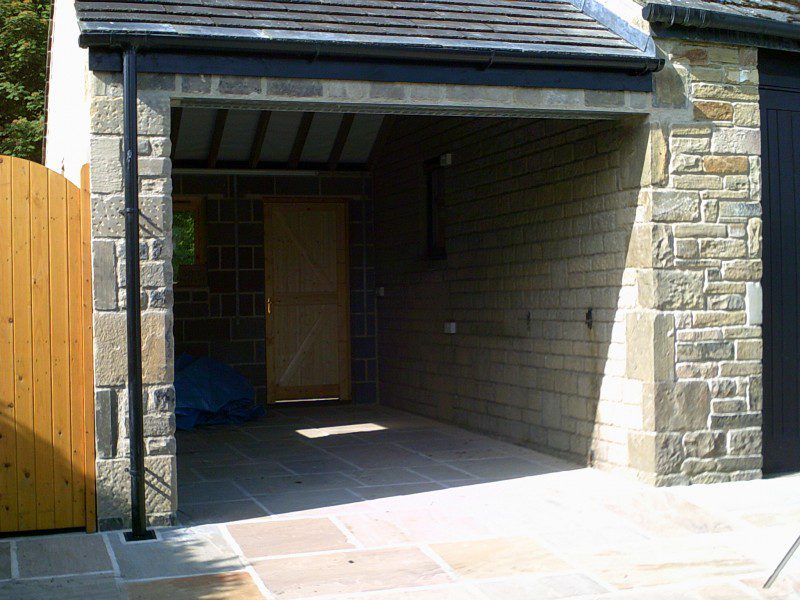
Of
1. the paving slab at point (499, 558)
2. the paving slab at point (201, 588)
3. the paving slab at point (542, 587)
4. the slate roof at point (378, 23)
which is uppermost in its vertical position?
the slate roof at point (378, 23)

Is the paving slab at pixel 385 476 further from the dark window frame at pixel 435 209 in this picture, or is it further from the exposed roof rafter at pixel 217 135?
the exposed roof rafter at pixel 217 135

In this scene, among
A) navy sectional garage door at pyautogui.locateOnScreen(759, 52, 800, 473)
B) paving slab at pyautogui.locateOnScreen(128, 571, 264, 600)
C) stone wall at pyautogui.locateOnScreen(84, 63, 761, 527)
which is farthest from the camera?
navy sectional garage door at pyautogui.locateOnScreen(759, 52, 800, 473)

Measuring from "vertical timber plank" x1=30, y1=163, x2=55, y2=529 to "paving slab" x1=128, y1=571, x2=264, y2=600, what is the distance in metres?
1.17

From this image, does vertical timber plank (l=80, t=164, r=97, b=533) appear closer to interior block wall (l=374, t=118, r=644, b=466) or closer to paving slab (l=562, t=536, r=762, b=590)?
paving slab (l=562, t=536, r=762, b=590)

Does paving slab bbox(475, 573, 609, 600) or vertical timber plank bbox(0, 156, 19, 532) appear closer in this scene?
paving slab bbox(475, 573, 609, 600)

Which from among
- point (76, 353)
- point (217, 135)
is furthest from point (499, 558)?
point (217, 135)

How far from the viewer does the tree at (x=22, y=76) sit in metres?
17.7

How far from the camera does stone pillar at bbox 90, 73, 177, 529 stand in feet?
18.3

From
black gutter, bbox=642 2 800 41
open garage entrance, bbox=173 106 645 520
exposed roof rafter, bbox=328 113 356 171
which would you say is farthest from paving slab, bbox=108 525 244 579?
exposed roof rafter, bbox=328 113 356 171

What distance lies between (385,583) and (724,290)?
3419 mm

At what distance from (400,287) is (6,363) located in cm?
615

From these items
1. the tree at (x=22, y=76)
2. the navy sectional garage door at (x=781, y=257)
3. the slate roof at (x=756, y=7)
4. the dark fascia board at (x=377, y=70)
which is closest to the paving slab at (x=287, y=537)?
the dark fascia board at (x=377, y=70)

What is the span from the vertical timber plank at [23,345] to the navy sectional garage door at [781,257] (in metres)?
4.84

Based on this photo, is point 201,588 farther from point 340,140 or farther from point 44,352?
point 340,140
